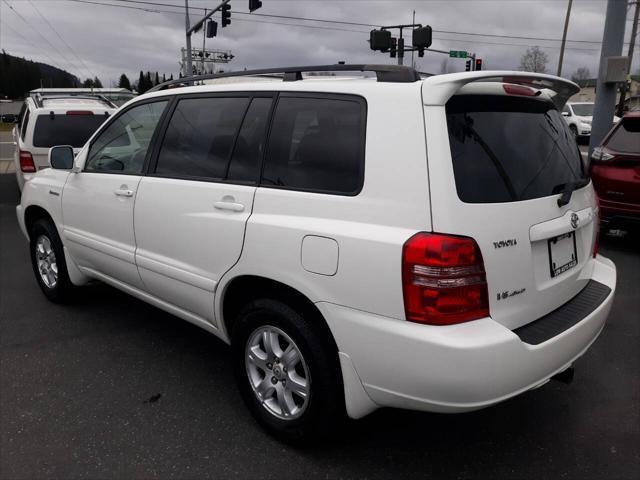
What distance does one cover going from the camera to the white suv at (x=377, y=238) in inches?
80.9

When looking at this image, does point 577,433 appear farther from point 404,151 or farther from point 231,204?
point 231,204

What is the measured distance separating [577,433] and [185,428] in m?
2.04

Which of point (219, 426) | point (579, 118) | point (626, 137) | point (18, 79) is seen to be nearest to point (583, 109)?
point (579, 118)

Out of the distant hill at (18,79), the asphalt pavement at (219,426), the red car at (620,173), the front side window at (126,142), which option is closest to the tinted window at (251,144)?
the front side window at (126,142)

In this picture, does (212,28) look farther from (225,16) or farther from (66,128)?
(66,128)

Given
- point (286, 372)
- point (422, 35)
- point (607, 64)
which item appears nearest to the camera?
point (286, 372)

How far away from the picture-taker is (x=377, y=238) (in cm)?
210

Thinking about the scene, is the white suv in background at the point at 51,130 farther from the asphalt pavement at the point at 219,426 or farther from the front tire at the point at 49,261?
the asphalt pavement at the point at 219,426

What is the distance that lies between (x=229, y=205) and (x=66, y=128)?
20.5ft

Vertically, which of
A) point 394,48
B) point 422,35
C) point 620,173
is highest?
point 394,48

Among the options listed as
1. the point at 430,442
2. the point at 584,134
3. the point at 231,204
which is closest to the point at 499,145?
the point at 231,204

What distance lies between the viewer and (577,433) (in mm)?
2805

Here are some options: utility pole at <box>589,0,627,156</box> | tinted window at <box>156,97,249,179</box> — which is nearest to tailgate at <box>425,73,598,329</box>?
tinted window at <box>156,97,249,179</box>

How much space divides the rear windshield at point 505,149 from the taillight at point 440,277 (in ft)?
0.67
